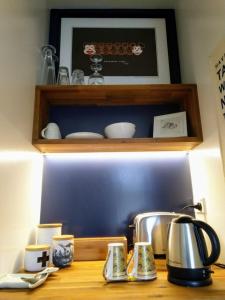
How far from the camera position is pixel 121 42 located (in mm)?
1593

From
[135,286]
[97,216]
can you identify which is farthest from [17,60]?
[135,286]

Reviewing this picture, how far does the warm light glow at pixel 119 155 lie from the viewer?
1396 millimetres

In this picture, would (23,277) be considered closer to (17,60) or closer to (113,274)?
(113,274)

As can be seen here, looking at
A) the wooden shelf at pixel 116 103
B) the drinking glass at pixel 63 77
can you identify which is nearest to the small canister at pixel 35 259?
the wooden shelf at pixel 116 103

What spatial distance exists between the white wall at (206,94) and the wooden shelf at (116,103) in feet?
0.27

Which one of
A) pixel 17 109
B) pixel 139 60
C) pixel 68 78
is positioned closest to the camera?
pixel 17 109

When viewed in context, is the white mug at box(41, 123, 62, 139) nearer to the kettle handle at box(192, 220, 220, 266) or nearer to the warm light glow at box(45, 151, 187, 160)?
the warm light glow at box(45, 151, 187, 160)

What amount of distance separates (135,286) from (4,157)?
0.66 metres

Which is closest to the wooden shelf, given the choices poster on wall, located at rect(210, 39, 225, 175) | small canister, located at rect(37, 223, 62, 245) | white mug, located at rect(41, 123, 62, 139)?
white mug, located at rect(41, 123, 62, 139)

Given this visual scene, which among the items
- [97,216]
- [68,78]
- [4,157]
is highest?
[68,78]

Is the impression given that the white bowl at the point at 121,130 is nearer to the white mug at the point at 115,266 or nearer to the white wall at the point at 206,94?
the white wall at the point at 206,94

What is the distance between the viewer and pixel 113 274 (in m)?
0.80

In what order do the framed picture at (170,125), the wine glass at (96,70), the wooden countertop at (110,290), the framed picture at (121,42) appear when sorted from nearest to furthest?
1. the wooden countertop at (110,290)
2. the framed picture at (170,125)
3. the wine glass at (96,70)
4. the framed picture at (121,42)

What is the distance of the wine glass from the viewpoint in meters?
1.38
